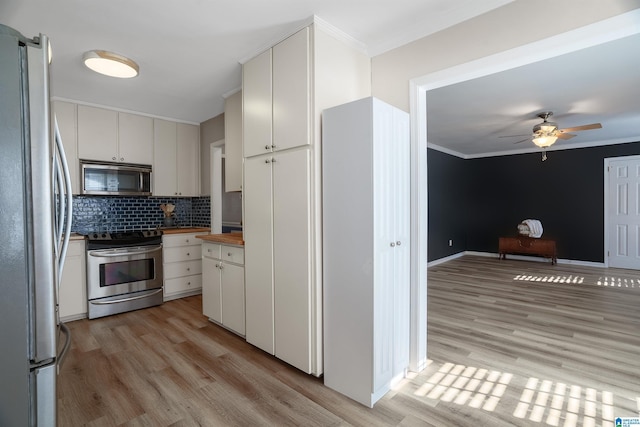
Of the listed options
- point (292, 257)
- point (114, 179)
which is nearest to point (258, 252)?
point (292, 257)

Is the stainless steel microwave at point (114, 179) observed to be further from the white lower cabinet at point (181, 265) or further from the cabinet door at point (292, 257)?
the cabinet door at point (292, 257)

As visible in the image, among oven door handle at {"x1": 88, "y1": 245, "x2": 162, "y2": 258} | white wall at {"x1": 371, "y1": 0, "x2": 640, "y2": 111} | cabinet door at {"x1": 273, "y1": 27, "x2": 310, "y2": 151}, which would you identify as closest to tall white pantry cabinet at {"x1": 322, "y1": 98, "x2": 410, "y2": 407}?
cabinet door at {"x1": 273, "y1": 27, "x2": 310, "y2": 151}

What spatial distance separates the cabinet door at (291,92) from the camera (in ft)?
6.82

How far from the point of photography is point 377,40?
2.29 meters

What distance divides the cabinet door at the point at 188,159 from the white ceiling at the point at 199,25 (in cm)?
146

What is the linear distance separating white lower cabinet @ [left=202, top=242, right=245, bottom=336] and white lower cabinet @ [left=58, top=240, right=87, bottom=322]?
1.36 m

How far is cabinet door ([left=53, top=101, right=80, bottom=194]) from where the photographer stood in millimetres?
3418

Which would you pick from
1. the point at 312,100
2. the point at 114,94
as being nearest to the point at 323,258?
the point at 312,100

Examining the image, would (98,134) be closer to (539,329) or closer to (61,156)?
(61,156)

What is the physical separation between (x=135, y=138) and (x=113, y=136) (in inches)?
9.4

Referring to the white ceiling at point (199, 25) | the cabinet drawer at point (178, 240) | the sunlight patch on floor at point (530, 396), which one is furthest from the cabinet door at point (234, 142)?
the sunlight patch on floor at point (530, 396)

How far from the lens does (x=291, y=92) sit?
7.13ft

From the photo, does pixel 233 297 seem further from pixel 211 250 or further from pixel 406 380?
pixel 406 380

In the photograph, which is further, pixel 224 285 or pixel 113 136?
pixel 113 136
